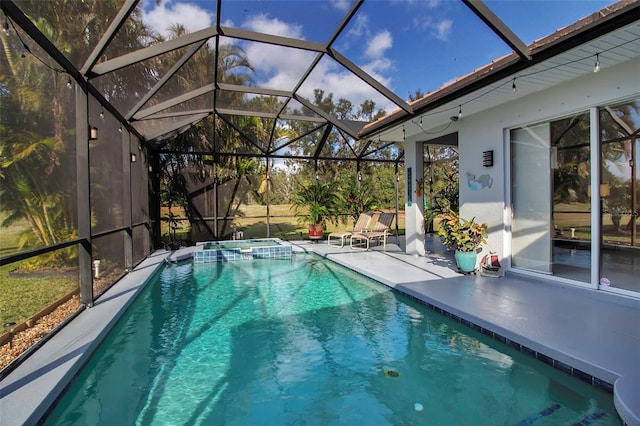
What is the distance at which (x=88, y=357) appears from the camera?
3270mm

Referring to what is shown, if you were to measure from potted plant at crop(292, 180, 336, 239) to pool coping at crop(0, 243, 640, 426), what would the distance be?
6449 millimetres

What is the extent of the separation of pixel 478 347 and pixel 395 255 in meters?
5.02

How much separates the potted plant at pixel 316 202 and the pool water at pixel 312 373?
653 centimetres

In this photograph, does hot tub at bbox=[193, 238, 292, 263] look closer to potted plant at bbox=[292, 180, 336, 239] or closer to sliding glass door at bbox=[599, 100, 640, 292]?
potted plant at bbox=[292, 180, 336, 239]

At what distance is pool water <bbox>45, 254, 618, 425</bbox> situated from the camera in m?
2.55

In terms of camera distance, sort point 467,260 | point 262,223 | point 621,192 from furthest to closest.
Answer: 1. point 262,223
2. point 621,192
3. point 467,260

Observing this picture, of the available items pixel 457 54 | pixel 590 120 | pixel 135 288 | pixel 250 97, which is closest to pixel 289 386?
pixel 135 288

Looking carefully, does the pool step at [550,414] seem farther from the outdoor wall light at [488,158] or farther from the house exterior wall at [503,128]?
the outdoor wall light at [488,158]

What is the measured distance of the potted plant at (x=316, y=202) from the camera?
458 inches

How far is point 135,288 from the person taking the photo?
5555 mm

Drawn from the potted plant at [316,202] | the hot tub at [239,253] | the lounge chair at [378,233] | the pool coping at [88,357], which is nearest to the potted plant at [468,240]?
the pool coping at [88,357]

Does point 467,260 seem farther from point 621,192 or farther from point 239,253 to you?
point 239,253

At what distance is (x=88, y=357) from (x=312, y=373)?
2.23 metres

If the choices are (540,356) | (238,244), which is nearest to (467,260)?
(540,356)
